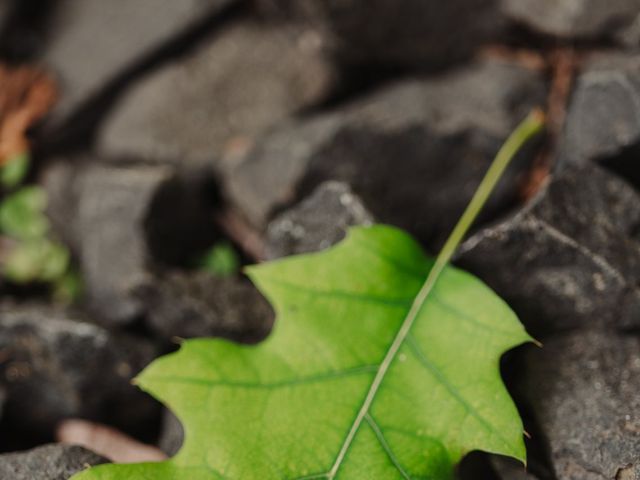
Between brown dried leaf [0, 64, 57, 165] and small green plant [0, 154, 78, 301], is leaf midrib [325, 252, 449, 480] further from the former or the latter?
brown dried leaf [0, 64, 57, 165]

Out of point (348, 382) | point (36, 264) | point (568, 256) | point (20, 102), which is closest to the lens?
point (348, 382)

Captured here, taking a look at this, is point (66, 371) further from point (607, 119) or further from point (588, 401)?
point (607, 119)

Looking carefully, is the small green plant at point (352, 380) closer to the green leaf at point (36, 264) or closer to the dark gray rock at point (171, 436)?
the dark gray rock at point (171, 436)

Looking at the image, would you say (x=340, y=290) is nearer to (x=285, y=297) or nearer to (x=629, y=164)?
(x=285, y=297)

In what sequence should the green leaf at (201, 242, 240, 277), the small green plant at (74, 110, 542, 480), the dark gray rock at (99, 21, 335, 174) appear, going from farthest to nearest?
the dark gray rock at (99, 21, 335, 174) → the green leaf at (201, 242, 240, 277) → the small green plant at (74, 110, 542, 480)

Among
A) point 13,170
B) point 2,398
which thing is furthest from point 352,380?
point 13,170

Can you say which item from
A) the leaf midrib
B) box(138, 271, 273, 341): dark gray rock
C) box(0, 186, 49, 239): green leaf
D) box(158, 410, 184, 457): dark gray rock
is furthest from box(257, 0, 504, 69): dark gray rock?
box(158, 410, 184, 457): dark gray rock

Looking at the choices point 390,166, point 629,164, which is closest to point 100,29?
point 390,166
